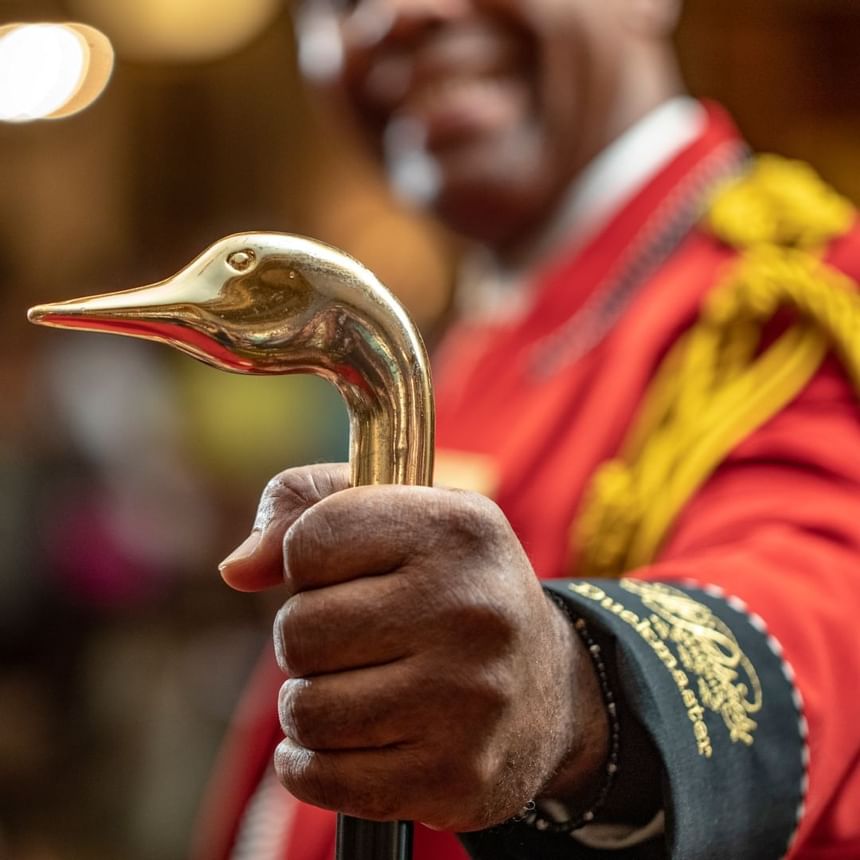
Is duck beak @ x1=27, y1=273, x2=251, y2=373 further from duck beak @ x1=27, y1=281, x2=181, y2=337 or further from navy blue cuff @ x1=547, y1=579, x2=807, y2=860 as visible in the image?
navy blue cuff @ x1=547, y1=579, x2=807, y2=860

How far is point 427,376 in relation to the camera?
0.28m

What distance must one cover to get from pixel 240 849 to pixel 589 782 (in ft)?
1.17

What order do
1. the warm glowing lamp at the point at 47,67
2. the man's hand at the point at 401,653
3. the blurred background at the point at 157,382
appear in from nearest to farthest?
the man's hand at the point at 401,653 → the blurred background at the point at 157,382 → the warm glowing lamp at the point at 47,67

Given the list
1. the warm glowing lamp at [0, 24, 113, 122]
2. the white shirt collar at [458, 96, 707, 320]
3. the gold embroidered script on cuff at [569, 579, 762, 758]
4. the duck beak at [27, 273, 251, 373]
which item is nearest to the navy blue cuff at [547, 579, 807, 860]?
the gold embroidered script on cuff at [569, 579, 762, 758]

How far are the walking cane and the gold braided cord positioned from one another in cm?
23

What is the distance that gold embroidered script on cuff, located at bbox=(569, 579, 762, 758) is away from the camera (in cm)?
32

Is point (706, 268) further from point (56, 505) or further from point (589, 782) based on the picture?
point (56, 505)

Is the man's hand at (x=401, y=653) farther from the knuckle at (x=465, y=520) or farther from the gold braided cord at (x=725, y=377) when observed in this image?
the gold braided cord at (x=725, y=377)

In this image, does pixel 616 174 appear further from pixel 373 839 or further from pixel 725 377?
pixel 373 839

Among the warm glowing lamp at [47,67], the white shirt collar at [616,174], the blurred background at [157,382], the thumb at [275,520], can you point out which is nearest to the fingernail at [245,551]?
the thumb at [275,520]

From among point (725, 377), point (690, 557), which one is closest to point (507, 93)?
point (725, 377)

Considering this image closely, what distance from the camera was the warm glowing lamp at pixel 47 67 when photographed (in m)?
2.13

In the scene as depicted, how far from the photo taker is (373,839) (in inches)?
10.9

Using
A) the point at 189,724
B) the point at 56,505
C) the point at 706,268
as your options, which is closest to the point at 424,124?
the point at 706,268
